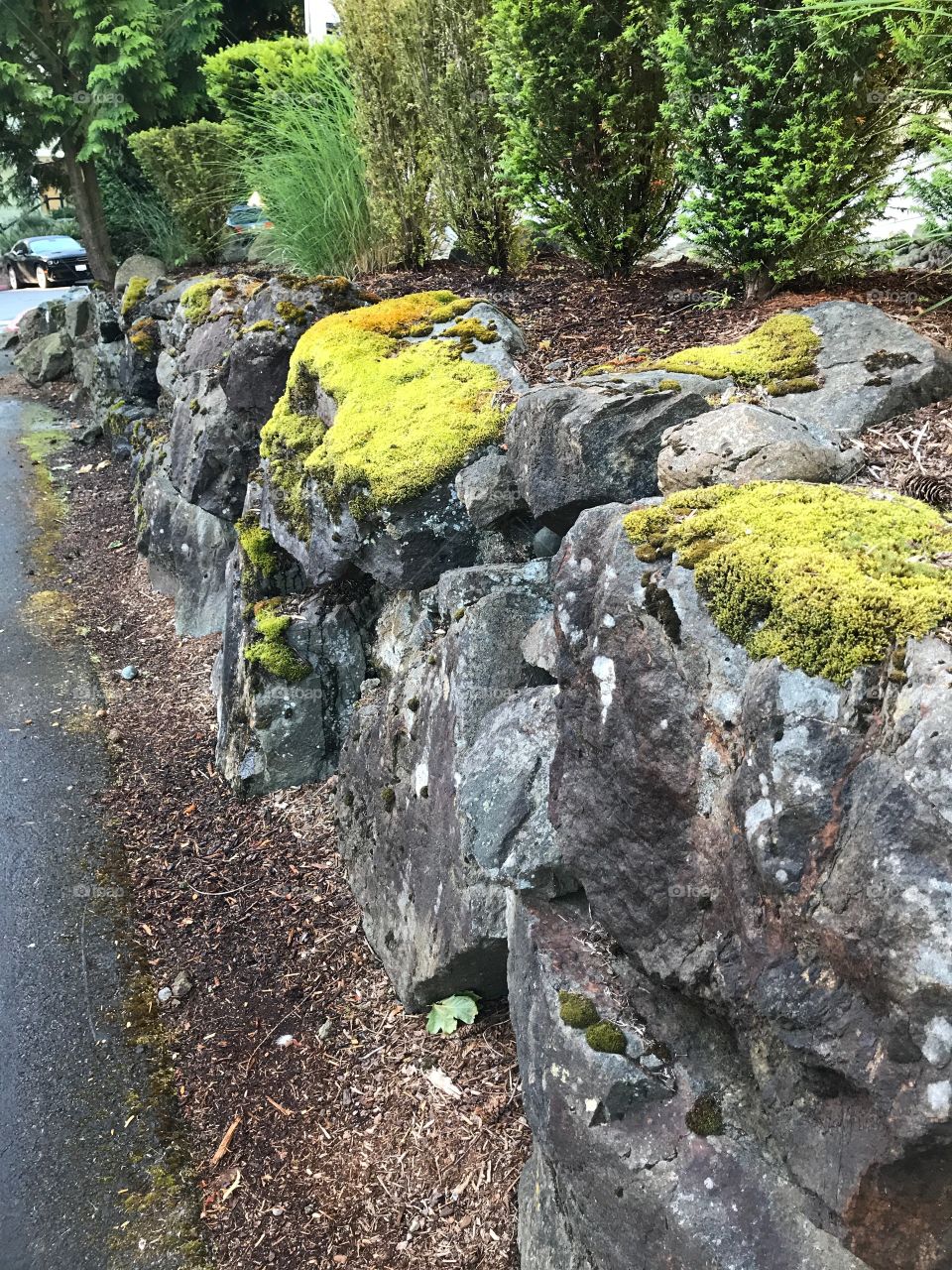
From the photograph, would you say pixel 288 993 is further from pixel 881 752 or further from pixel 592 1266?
pixel 881 752

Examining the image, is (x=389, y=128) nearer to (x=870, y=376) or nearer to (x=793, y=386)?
(x=793, y=386)

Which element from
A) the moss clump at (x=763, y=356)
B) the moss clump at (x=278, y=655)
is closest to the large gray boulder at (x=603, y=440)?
the moss clump at (x=763, y=356)

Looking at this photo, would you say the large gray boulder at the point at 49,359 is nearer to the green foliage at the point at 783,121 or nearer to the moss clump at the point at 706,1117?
the green foliage at the point at 783,121

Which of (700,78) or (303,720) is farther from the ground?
(700,78)

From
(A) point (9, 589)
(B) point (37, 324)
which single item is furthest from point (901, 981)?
(B) point (37, 324)

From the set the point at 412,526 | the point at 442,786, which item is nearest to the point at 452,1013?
the point at 442,786

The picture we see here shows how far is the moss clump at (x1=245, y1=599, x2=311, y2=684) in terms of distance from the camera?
474 centimetres

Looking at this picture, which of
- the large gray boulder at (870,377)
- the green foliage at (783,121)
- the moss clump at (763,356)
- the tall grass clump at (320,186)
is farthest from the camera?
the tall grass clump at (320,186)

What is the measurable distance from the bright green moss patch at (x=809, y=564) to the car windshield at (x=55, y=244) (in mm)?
20483

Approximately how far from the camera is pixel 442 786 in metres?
3.19

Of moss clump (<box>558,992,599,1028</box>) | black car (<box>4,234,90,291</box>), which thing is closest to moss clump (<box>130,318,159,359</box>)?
moss clump (<box>558,992,599,1028</box>)

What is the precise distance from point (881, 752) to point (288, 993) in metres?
2.89

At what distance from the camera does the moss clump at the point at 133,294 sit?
9.92m

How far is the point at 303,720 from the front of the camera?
4.83 metres
